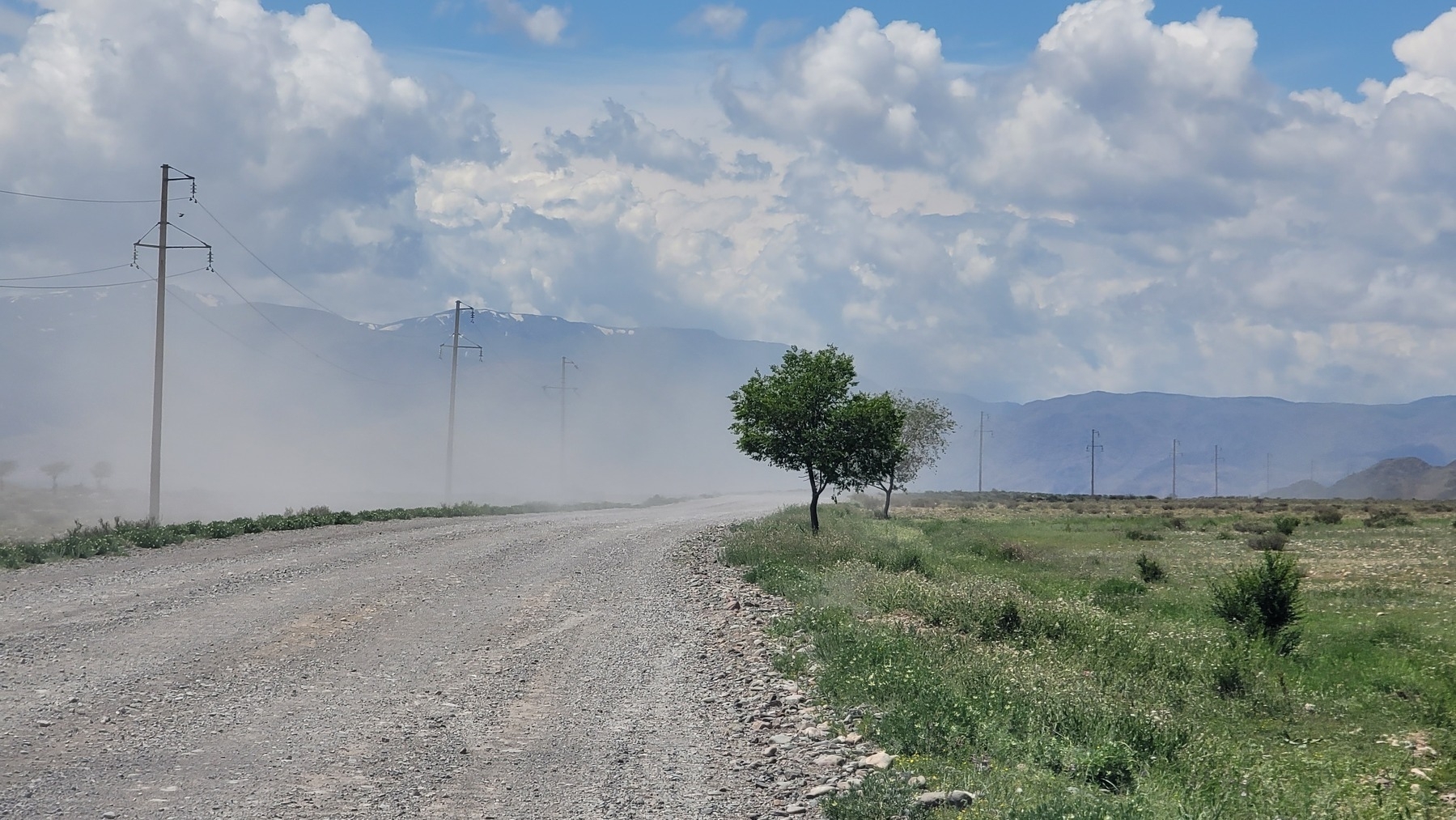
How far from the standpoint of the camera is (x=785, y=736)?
36.3ft

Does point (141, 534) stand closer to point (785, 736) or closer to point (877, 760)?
point (785, 736)

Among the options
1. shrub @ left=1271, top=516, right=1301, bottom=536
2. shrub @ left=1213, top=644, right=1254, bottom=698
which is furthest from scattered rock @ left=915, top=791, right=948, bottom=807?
shrub @ left=1271, top=516, right=1301, bottom=536

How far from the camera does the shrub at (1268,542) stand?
45281 millimetres

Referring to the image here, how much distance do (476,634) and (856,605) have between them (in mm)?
6781

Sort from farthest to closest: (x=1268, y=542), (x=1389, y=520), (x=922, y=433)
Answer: (x=922, y=433) → (x=1389, y=520) → (x=1268, y=542)

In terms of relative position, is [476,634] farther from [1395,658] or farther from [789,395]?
[789,395]

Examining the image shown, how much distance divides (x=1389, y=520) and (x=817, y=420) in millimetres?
48269

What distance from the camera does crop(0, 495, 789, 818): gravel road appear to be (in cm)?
870

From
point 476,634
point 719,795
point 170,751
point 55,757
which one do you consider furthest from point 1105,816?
point 476,634

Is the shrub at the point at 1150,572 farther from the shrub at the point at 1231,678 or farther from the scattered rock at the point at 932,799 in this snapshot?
the scattered rock at the point at 932,799

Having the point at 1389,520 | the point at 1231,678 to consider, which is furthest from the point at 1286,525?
the point at 1231,678

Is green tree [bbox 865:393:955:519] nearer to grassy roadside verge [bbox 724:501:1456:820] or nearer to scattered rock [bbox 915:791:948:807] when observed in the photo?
grassy roadside verge [bbox 724:501:1456:820]

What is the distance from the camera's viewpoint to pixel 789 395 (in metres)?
35.8

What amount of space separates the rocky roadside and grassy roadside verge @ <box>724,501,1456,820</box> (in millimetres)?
243
